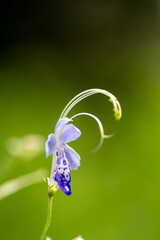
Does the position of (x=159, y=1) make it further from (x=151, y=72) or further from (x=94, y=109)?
(x=94, y=109)

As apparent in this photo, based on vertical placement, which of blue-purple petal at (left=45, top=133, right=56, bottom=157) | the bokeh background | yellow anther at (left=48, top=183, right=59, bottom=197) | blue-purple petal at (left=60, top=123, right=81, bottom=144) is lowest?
yellow anther at (left=48, top=183, right=59, bottom=197)

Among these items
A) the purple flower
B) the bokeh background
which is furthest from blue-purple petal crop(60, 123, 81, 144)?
the bokeh background

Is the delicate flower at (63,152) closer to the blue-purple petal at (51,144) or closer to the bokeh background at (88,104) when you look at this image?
the blue-purple petal at (51,144)

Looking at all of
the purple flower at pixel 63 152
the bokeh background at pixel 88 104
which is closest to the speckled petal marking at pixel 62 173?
the purple flower at pixel 63 152

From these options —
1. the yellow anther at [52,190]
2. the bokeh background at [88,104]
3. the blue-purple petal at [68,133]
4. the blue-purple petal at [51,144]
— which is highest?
the bokeh background at [88,104]

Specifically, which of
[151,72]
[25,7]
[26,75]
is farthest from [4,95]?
[151,72]

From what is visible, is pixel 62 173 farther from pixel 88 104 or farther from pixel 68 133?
pixel 88 104

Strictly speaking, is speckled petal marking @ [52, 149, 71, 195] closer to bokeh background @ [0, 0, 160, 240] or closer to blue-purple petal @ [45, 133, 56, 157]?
blue-purple petal @ [45, 133, 56, 157]
